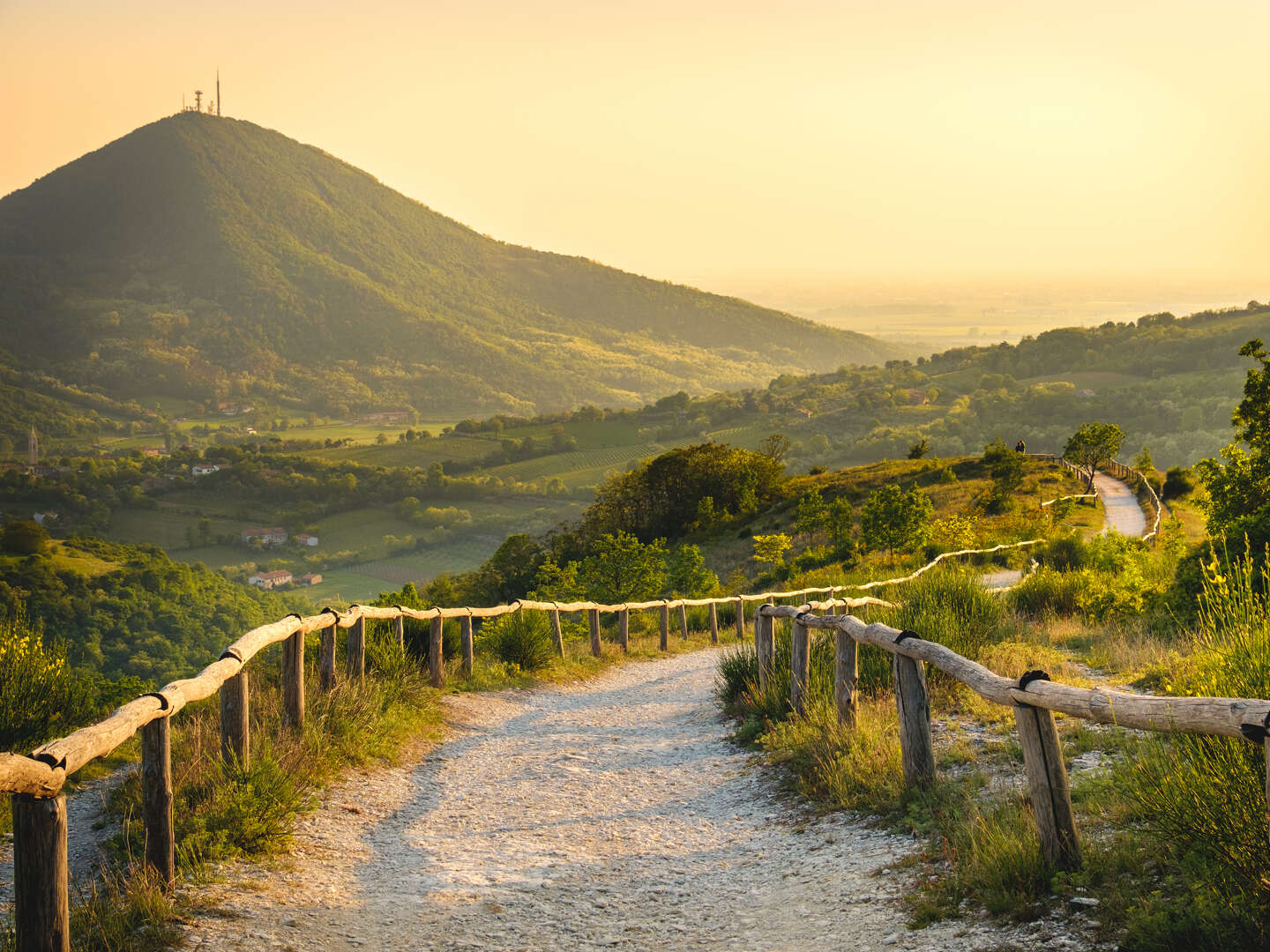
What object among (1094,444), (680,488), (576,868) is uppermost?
(1094,444)

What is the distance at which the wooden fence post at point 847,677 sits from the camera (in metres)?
6.25

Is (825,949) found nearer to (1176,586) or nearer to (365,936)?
(365,936)

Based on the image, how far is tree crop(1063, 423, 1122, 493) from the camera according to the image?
49.5 metres

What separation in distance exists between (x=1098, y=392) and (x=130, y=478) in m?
158

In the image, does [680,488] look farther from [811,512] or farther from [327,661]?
[327,661]

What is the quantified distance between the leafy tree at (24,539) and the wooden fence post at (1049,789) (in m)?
78.4

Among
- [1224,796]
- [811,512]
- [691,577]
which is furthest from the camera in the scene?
[811,512]

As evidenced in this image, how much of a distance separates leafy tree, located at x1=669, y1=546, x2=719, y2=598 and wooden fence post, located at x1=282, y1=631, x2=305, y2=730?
61.7 feet

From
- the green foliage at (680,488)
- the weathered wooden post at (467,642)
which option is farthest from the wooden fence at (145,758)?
the green foliage at (680,488)

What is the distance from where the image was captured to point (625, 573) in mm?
22781

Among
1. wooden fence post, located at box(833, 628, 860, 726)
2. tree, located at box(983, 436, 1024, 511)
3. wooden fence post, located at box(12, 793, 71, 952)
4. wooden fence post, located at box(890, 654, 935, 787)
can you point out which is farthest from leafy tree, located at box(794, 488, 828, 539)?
wooden fence post, located at box(12, 793, 71, 952)

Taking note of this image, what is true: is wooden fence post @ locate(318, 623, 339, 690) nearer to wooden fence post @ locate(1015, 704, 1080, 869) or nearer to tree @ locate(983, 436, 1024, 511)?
wooden fence post @ locate(1015, 704, 1080, 869)

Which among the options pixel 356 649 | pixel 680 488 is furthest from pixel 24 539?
pixel 356 649

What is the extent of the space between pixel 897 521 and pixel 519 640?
19785 mm
